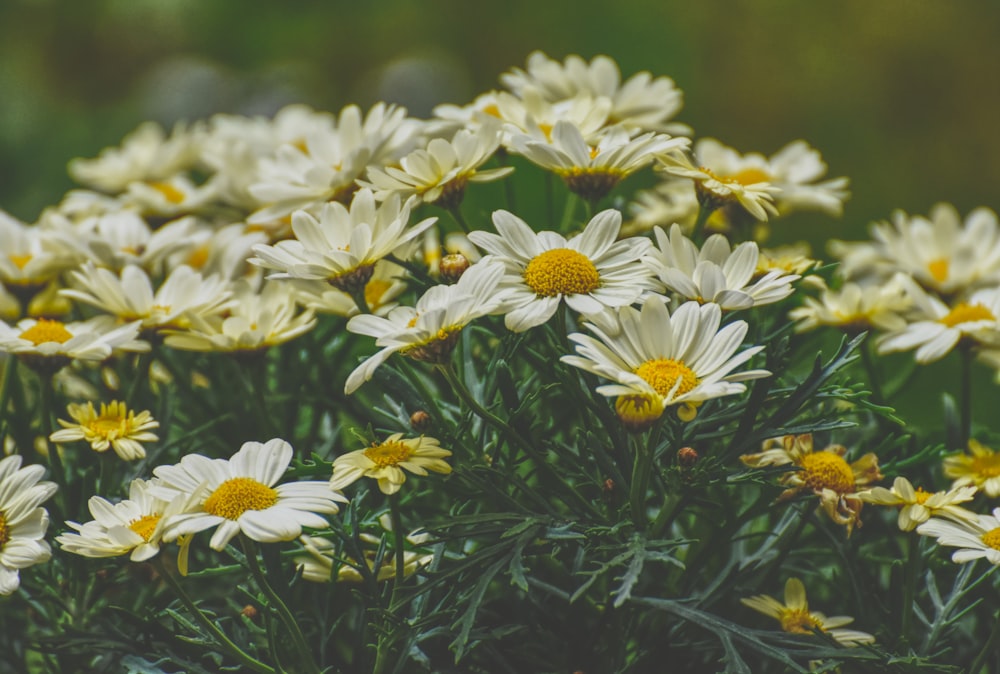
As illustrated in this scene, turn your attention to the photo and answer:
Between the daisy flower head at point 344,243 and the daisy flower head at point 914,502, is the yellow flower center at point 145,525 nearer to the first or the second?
the daisy flower head at point 344,243

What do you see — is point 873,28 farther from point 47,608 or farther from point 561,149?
point 47,608

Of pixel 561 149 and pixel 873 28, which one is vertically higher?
pixel 873 28

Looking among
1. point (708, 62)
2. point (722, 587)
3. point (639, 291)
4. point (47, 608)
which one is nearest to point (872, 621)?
point (722, 587)

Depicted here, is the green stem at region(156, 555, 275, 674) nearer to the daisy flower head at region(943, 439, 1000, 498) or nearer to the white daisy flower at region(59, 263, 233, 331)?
the white daisy flower at region(59, 263, 233, 331)

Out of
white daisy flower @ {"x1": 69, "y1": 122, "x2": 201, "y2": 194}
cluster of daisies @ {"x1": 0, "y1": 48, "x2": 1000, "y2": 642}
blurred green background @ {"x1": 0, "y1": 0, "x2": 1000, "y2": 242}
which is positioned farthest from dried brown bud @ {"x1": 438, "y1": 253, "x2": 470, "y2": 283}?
blurred green background @ {"x1": 0, "y1": 0, "x2": 1000, "y2": 242}

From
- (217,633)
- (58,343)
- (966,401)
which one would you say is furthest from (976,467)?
(58,343)
